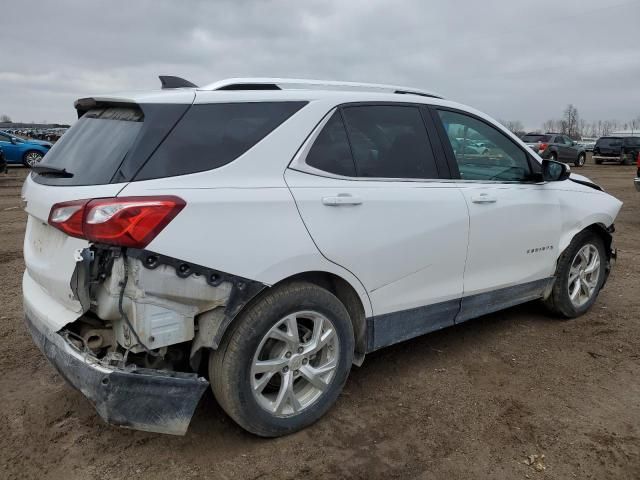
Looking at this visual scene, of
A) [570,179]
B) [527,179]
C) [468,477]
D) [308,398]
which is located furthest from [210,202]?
[570,179]

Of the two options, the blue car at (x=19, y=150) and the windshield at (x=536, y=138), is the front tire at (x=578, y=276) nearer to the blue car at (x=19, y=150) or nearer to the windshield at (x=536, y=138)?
the blue car at (x=19, y=150)

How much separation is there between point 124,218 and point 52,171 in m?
0.75

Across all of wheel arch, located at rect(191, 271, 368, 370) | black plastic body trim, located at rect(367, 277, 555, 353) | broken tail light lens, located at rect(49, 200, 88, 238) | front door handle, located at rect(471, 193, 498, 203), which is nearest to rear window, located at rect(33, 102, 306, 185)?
broken tail light lens, located at rect(49, 200, 88, 238)

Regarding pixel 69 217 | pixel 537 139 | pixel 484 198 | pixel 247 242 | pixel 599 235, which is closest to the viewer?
pixel 69 217

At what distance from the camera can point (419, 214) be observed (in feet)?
10.8

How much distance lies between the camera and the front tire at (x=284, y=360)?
2.68 metres

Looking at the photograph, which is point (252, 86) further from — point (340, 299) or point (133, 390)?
point (133, 390)

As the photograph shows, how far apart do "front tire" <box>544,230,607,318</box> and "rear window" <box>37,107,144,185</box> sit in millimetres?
3503

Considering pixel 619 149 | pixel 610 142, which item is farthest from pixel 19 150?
pixel 619 149

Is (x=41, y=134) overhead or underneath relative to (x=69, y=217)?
underneath

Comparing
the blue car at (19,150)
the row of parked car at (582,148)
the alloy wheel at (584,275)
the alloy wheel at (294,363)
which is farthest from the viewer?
the row of parked car at (582,148)

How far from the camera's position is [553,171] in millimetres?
4301

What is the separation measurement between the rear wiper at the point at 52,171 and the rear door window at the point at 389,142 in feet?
4.97

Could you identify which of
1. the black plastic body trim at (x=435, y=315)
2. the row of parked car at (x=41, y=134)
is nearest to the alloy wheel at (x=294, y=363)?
the black plastic body trim at (x=435, y=315)
